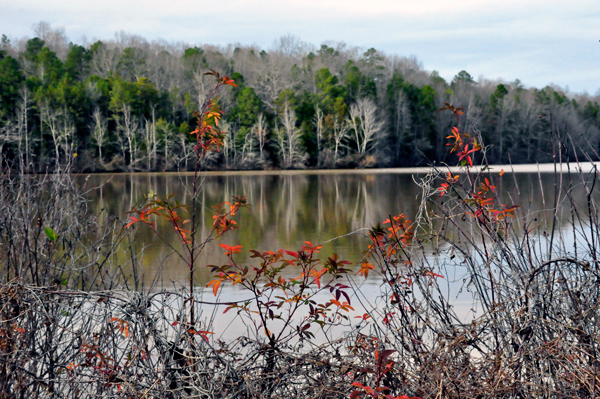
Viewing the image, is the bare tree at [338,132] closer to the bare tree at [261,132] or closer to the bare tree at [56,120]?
the bare tree at [261,132]

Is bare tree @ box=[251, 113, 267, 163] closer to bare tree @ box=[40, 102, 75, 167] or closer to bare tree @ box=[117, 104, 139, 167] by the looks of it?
bare tree @ box=[117, 104, 139, 167]

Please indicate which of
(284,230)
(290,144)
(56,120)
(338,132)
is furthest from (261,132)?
(284,230)

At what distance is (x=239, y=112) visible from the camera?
57.3m

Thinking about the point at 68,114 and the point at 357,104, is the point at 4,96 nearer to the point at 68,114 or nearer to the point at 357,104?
the point at 68,114

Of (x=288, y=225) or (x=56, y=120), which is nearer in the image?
(x=288, y=225)

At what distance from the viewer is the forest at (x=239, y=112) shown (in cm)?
5112

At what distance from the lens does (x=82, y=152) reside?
51.6m

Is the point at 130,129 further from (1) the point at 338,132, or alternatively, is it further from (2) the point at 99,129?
(1) the point at 338,132

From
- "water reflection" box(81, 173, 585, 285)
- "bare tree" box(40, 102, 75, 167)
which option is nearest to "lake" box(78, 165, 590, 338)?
"water reflection" box(81, 173, 585, 285)

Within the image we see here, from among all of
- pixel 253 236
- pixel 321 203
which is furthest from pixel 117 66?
pixel 253 236

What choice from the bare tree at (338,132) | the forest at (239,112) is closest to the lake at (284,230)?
the forest at (239,112)

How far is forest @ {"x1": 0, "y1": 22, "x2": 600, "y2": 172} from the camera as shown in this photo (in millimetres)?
51125

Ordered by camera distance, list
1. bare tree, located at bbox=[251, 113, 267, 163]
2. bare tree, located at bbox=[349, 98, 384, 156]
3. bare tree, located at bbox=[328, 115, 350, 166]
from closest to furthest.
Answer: bare tree, located at bbox=[251, 113, 267, 163]
bare tree, located at bbox=[328, 115, 350, 166]
bare tree, located at bbox=[349, 98, 384, 156]

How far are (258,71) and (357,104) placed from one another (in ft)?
38.9
